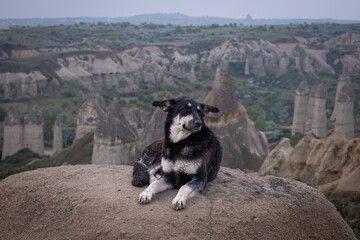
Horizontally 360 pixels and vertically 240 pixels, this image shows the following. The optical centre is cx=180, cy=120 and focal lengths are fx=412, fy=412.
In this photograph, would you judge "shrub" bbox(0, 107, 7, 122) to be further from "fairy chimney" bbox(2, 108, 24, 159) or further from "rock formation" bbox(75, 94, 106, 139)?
"rock formation" bbox(75, 94, 106, 139)

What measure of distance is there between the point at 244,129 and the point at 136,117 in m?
7.71

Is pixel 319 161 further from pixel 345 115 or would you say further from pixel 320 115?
pixel 320 115

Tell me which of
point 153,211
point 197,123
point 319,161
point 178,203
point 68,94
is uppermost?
point 197,123

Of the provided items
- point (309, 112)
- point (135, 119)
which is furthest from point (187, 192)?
point (309, 112)

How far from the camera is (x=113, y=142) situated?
18281 millimetres

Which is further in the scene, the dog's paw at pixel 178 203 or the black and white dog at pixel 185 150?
the black and white dog at pixel 185 150

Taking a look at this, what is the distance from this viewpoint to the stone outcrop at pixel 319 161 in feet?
42.0

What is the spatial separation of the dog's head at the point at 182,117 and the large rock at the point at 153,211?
72 centimetres

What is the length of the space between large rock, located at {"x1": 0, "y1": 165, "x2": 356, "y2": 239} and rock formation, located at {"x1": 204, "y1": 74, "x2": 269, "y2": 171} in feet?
33.8

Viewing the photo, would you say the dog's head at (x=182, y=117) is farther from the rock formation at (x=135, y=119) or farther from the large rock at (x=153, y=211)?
the rock formation at (x=135, y=119)

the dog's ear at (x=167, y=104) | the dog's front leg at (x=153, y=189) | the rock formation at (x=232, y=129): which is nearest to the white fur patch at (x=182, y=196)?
the dog's front leg at (x=153, y=189)

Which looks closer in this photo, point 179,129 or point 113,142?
point 179,129

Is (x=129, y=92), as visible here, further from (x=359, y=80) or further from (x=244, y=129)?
(x=244, y=129)

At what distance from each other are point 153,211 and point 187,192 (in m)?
0.44
